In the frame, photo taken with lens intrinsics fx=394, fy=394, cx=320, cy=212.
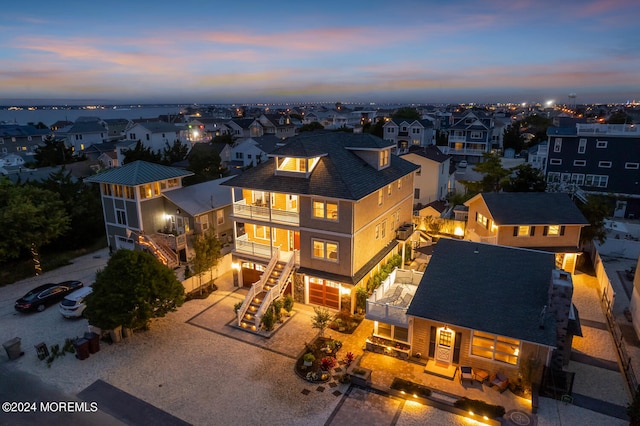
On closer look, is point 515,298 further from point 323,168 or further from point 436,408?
point 323,168

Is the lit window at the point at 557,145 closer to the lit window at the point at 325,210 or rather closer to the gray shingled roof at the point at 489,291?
the gray shingled roof at the point at 489,291

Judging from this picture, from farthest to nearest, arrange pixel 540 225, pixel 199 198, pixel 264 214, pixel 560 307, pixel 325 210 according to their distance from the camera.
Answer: pixel 199 198, pixel 540 225, pixel 264 214, pixel 325 210, pixel 560 307

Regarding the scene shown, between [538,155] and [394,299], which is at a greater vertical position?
[538,155]

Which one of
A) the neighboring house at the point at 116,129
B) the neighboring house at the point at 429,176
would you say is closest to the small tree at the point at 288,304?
the neighboring house at the point at 429,176

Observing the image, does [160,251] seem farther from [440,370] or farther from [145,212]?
[440,370]

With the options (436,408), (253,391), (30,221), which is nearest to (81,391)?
(253,391)

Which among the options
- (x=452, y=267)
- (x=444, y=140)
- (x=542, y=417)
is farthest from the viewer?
(x=444, y=140)

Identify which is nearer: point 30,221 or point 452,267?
point 452,267

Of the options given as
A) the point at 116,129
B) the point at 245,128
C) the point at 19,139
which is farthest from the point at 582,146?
the point at 116,129
